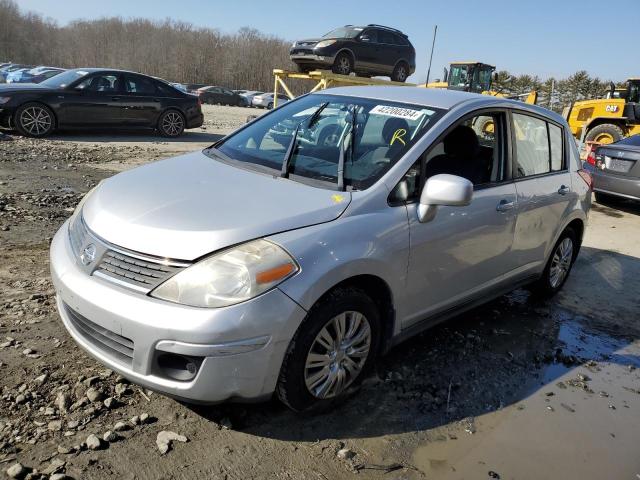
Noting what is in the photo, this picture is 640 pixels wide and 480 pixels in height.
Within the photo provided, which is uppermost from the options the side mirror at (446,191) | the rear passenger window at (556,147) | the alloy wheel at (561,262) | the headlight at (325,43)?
the headlight at (325,43)

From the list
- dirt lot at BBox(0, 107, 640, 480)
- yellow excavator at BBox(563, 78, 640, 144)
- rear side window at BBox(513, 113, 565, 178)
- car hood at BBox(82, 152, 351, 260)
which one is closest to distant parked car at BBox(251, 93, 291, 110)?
yellow excavator at BBox(563, 78, 640, 144)

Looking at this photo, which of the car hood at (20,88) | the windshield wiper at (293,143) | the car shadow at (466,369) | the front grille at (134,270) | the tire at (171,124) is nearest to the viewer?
the front grille at (134,270)

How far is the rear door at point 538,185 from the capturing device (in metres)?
4.00

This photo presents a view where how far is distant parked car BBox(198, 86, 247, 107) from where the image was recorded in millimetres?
41709

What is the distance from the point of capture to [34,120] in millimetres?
11320

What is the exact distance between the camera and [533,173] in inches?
165

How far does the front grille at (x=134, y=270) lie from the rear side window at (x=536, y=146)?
272 centimetres

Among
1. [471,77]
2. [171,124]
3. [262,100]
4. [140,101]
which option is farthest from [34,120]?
[262,100]

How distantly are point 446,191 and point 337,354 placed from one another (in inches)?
41.8

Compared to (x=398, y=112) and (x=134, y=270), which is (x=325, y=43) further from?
(x=134, y=270)

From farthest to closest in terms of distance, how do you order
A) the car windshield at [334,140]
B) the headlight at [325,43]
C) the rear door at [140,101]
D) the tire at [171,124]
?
the headlight at [325,43] → the tire at [171,124] → the rear door at [140,101] → the car windshield at [334,140]

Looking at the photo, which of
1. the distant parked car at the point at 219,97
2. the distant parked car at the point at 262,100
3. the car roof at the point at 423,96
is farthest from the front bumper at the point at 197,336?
the distant parked car at the point at 219,97

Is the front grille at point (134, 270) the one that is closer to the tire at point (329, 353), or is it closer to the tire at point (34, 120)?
the tire at point (329, 353)

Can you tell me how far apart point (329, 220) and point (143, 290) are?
0.95m
